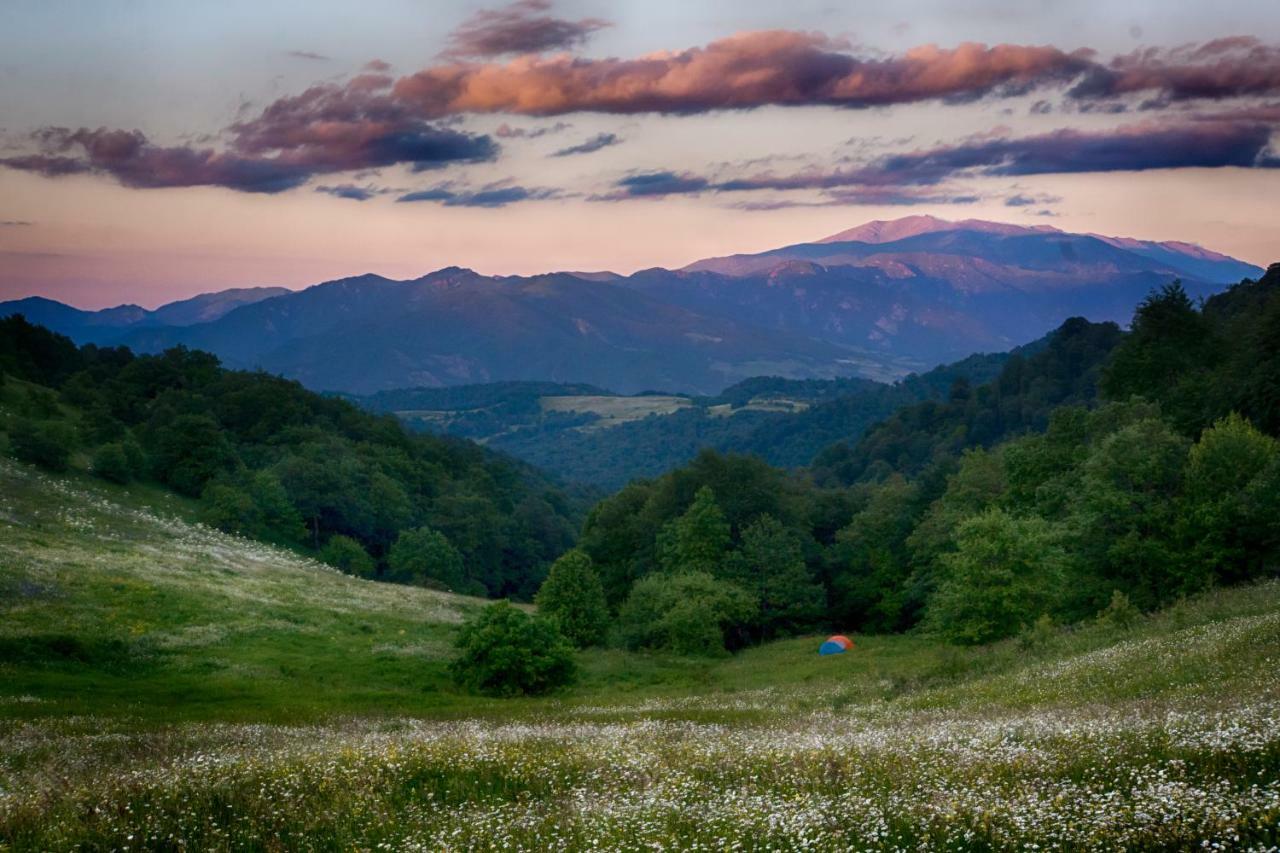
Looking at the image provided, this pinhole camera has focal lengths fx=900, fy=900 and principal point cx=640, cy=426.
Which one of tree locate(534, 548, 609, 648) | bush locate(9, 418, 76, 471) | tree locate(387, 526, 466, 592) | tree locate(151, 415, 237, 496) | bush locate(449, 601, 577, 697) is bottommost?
tree locate(387, 526, 466, 592)

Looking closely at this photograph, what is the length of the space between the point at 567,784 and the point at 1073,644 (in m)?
26.4

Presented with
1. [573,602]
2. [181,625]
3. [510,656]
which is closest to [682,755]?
[510,656]

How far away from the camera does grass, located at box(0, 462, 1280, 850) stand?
9.88 m

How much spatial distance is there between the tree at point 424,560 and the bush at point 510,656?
63322mm

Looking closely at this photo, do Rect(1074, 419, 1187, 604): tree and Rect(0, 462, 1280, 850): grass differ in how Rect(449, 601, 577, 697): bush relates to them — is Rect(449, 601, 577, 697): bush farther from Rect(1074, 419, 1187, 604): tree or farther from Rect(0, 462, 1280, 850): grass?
Rect(1074, 419, 1187, 604): tree

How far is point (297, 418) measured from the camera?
15188cm

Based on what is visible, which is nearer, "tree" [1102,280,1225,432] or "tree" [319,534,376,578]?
"tree" [1102,280,1225,432]

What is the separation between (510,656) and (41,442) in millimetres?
68961

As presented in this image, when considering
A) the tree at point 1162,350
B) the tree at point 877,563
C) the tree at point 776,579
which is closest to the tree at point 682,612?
the tree at point 776,579

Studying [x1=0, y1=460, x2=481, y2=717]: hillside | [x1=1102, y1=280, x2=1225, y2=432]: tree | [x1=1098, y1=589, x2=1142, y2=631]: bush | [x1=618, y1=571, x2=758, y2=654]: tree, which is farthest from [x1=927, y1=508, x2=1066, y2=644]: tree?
[x1=1102, y1=280, x2=1225, y2=432]: tree

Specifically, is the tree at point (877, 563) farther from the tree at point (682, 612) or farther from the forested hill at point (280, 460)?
the forested hill at point (280, 460)

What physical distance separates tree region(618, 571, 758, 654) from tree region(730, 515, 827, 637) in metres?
6.02

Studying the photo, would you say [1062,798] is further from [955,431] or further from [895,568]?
[955,431]

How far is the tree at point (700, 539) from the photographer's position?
8288 centimetres
